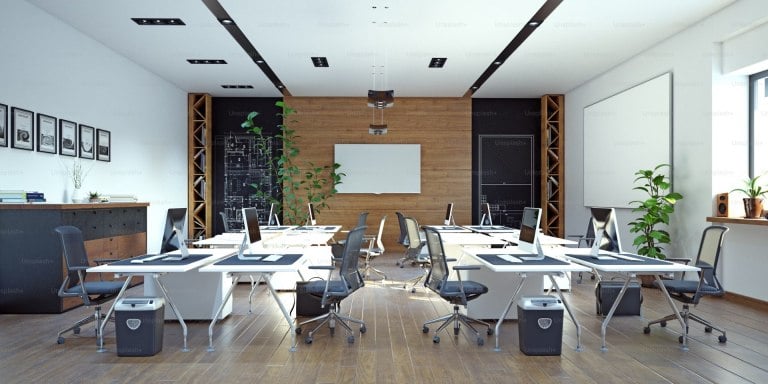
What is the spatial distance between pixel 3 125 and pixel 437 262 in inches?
204

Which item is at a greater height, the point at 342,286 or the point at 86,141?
the point at 86,141

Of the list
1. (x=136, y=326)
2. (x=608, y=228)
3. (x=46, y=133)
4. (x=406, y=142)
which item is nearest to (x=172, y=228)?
(x=136, y=326)

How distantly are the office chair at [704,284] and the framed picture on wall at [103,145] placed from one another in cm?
787

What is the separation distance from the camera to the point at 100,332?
15.3 ft

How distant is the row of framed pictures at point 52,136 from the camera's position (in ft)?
21.0

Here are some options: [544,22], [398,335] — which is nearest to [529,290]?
[398,335]

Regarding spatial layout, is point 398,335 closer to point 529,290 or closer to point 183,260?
point 529,290

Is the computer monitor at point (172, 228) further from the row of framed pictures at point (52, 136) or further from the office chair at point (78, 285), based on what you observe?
the row of framed pictures at point (52, 136)

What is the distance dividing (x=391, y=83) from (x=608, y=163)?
4566mm

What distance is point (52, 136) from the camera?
7.22 metres

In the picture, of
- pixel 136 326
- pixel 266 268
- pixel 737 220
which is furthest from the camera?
pixel 737 220

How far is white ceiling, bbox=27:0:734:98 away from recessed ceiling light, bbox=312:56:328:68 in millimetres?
127

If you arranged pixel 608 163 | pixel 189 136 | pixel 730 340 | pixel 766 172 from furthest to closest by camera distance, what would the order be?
pixel 189 136 → pixel 608 163 → pixel 766 172 → pixel 730 340

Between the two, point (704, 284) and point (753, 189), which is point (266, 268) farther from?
point (753, 189)
